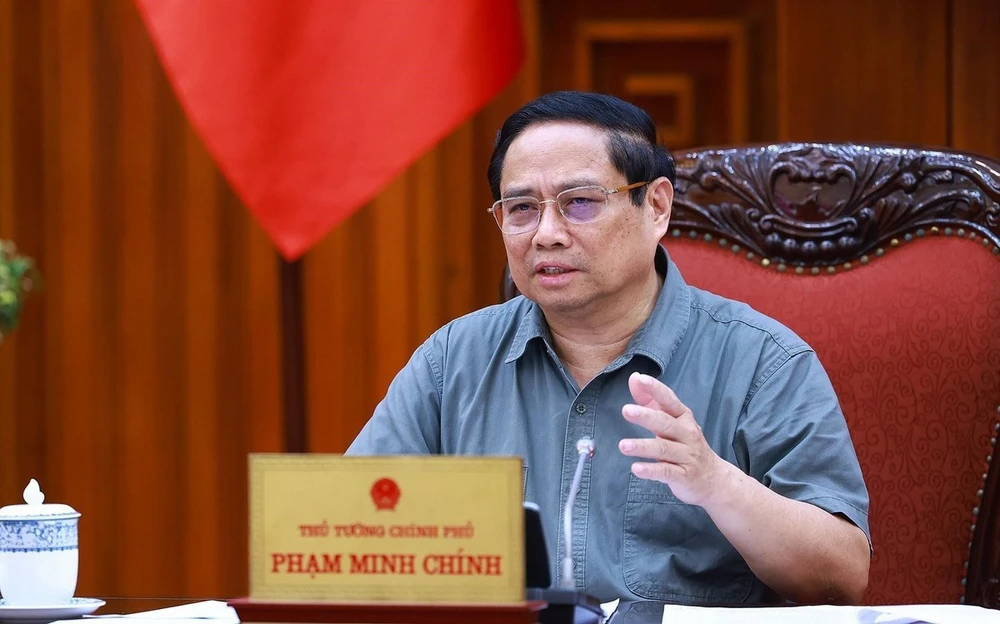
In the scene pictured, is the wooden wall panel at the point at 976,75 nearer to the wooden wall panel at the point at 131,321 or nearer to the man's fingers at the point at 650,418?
the wooden wall panel at the point at 131,321

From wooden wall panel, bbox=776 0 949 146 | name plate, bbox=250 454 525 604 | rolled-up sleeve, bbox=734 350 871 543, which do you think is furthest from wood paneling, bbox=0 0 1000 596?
name plate, bbox=250 454 525 604

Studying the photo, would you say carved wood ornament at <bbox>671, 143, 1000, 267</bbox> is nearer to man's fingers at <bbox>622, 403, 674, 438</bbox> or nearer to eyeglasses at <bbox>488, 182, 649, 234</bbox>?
eyeglasses at <bbox>488, 182, 649, 234</bbox>

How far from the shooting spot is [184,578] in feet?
11.2

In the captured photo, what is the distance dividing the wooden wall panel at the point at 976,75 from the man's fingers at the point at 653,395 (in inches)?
90.4

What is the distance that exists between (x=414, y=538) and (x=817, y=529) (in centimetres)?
63

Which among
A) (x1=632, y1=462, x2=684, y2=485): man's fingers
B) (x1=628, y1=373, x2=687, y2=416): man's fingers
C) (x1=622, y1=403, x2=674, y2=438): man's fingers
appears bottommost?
(x1=632, y1=462, x2=684, y2=485): man's fingers

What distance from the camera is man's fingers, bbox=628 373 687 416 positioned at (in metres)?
1.19

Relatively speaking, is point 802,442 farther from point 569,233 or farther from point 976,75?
point 976,75

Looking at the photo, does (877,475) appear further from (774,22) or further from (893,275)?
(774,22)

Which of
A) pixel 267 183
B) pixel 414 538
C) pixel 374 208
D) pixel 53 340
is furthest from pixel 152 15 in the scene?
pixel 414 538

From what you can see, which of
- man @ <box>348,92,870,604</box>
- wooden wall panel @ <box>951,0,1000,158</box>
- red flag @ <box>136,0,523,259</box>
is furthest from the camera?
wooden wall panel @ <box>951,0,1000,158</box>

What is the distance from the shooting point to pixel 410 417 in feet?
5.43

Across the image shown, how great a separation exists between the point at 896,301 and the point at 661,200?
363mm

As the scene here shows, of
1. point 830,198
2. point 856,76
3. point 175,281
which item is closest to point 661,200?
point 830,198
